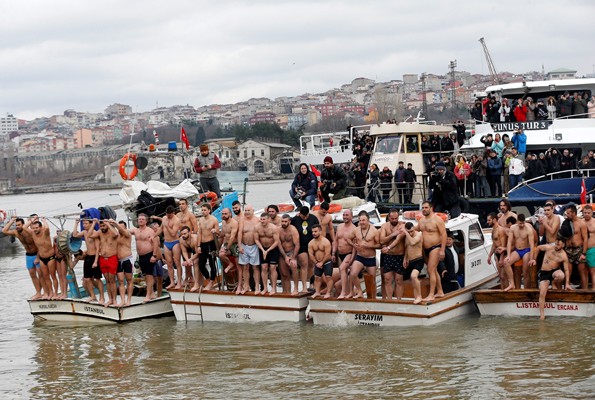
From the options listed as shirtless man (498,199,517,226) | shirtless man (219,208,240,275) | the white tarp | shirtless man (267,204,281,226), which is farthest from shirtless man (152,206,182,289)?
shirtless man (498,199,517,226)

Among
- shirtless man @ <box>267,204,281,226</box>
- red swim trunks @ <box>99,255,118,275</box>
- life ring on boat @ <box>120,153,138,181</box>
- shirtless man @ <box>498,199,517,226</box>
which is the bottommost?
red swim trunks @ <box>99,255,118,275</box>

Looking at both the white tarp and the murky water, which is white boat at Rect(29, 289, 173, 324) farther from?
the white tarp

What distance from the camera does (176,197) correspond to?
24.9m

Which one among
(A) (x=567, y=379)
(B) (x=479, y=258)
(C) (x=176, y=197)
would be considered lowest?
(A) (x=567, y=379)

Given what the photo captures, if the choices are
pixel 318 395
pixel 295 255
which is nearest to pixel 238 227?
pixel 295 255

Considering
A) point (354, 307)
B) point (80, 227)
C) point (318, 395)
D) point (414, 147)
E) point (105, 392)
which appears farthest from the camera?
point (414, 147)

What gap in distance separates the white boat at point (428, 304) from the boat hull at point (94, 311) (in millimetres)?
4034

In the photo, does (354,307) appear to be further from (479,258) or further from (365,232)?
(479,258)

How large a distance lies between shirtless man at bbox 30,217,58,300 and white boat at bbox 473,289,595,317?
9608 mm

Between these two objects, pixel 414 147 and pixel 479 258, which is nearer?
Result: pixel 479 258

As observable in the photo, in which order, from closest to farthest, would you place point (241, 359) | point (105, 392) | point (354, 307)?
point (105, 392)
point (241, 359)
point (354, 307)

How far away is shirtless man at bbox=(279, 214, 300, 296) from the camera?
1919 centimetres

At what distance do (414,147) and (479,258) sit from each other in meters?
11.9

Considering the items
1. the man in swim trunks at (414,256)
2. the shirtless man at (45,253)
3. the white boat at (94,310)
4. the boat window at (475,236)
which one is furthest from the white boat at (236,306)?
the boat window at (475,236)
